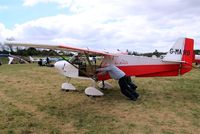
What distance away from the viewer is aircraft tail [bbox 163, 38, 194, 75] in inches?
414

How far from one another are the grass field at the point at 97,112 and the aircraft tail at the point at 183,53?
1.19 metres

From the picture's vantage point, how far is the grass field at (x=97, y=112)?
645 cm

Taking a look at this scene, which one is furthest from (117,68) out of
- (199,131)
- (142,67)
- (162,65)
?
(199,131)

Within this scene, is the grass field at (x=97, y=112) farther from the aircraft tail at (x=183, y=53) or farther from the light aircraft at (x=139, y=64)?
the aircraft tail at (x=183, y=53)

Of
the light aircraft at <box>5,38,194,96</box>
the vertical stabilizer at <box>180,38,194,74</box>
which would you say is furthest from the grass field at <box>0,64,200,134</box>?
the vertical stabilizer at <box>180,38,194,74</box>

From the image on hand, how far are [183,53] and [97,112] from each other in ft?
15.3

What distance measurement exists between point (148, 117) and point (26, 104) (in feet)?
13.2

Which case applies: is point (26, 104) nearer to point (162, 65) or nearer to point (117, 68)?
point (117, 68)

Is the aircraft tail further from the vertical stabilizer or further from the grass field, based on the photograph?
the grass field

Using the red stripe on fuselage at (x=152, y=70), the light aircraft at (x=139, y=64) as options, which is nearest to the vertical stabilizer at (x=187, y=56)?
the light aircraft at (x=139, y=64)

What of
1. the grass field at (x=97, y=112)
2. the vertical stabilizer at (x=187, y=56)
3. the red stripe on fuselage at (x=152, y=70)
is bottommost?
the grass field at (x=97, y=112)

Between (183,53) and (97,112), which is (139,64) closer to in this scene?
(183,53)

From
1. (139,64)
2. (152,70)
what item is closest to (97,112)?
(139,64)

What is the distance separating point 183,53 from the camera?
418 inches
